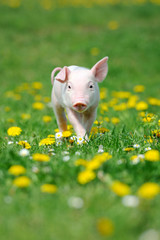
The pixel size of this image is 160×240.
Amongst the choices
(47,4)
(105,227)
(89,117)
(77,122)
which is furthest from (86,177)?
(47,4)

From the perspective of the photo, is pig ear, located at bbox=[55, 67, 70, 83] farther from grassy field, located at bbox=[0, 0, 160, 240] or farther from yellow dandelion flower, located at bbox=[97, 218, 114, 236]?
yellow dandelion flower, located at bbox=[97, 218, 114, 236]

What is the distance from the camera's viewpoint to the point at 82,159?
2664 millimetres

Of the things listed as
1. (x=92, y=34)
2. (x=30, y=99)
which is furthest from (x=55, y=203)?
(x=92, y=34)

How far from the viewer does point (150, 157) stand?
7.61ft

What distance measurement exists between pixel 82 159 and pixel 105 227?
1.08 metres

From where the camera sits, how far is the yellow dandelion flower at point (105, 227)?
159 centimetres

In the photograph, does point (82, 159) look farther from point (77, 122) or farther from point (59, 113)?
point (59, 113)

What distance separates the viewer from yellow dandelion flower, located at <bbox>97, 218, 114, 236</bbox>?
1587 millimetres

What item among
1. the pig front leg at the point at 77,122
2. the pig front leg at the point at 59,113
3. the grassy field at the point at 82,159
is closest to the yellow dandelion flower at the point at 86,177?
the grassy field at the point at 82,159

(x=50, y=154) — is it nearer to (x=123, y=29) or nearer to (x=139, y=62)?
(x=139, y=62)

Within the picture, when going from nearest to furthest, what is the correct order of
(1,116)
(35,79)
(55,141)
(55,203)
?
(55,203)
(55,141)
(1,116)
(35,79)

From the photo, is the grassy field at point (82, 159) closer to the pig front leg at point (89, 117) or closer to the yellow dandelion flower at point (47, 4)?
the pig front leg at point (89, 117)

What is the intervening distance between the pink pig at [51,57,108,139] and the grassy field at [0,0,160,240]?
0.20m

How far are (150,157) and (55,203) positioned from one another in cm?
76
